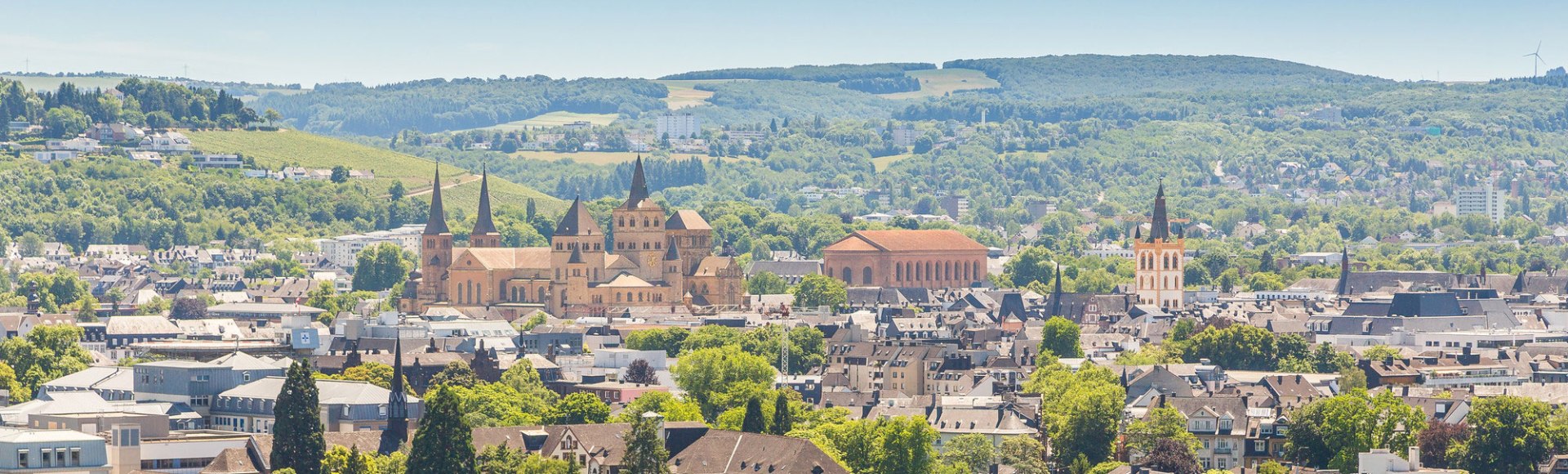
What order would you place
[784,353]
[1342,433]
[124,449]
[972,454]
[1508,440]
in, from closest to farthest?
[124,449] < [1508,440] < [1342,433] < [972,454] < [784,353]

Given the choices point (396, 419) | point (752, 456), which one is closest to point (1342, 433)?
point (752, 456)

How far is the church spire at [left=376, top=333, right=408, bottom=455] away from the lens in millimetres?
98312

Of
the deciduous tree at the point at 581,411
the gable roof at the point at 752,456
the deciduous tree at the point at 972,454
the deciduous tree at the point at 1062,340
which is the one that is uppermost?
the gable roof at the point at 752,456

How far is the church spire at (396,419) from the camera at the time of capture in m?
98.3

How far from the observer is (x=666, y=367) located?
474ft

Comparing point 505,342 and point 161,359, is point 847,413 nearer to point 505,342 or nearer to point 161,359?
point 161,359

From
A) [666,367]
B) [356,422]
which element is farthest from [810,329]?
[356,422]

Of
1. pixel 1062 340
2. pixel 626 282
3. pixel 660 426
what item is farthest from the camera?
pixel 626 282

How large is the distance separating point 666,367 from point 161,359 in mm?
27836

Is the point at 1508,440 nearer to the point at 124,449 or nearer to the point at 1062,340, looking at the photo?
the point at 124,449

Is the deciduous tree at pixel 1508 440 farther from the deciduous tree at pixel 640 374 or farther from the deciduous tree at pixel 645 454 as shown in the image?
the deciduous tree at pixel 640 374

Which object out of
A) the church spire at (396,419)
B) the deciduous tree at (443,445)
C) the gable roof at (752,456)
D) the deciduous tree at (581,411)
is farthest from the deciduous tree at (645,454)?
the deciduous tree at (581,411)

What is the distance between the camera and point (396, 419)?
99.9 metres

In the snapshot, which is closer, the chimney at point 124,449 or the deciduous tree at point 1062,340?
the chimney at point 124,449
